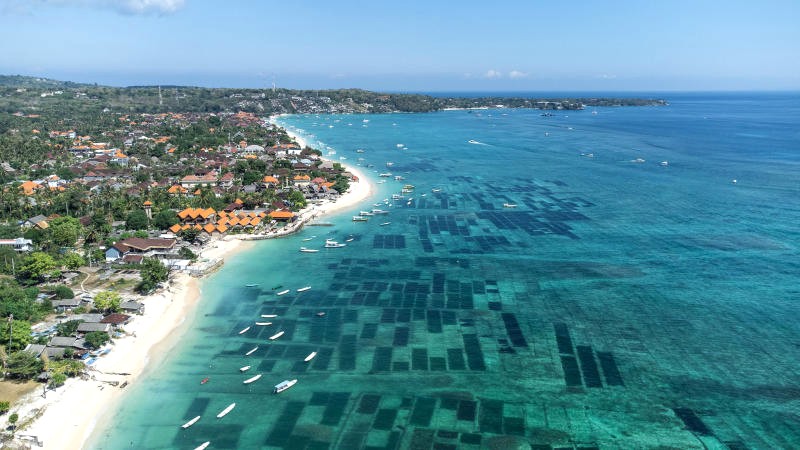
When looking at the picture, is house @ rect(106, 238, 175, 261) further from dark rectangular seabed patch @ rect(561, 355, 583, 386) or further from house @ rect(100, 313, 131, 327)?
dark rectangular seabed patch @ rect(561, 355, 583, 386)

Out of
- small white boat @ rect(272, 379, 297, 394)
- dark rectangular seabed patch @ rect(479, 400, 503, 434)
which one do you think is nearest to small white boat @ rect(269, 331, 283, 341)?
small white boat @ rect(272, 379, 297, 394)

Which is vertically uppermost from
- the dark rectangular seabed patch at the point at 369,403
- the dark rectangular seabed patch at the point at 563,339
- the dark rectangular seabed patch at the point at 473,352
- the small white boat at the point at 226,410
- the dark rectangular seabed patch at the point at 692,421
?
the dark rectangular seabed patch at the point at 563,339

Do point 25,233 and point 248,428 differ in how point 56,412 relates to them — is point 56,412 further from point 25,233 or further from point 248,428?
point 25,233

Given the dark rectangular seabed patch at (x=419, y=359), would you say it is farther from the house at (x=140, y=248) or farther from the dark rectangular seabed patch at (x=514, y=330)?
the house at (x=140, y=248)

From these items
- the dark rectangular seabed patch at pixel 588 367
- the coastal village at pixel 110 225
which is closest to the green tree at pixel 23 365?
the coastal village at pixel 110 225

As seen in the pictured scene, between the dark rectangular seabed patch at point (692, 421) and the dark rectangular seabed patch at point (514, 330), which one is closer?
the dark rectangular seabed patch at point (692, 421)

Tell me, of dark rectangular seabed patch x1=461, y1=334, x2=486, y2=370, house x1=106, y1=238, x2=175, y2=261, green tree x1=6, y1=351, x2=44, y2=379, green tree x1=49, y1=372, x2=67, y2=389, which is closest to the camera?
green tree x1=49, y1=372, x2=67, y2=389
